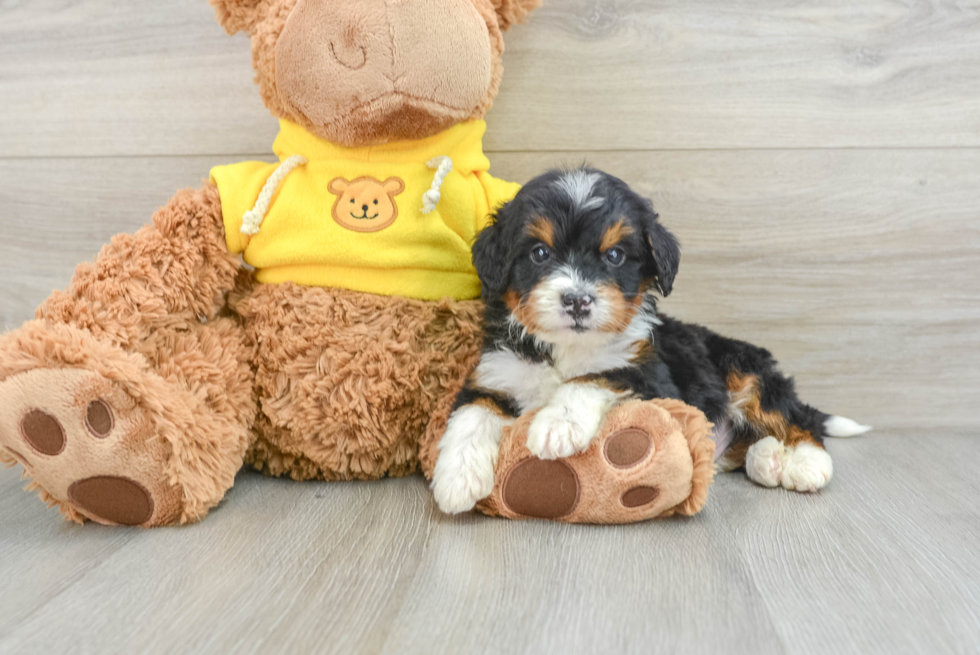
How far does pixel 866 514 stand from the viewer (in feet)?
5.82

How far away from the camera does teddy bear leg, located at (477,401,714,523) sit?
158 centimetres

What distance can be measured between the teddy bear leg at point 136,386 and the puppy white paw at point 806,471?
1433 millimetres

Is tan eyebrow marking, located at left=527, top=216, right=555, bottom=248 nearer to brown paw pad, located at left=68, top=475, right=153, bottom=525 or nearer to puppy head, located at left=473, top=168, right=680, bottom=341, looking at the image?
puppy head, located at left=473, top=168, right=680, bottom=341

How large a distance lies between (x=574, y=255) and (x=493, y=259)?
20 centimetres

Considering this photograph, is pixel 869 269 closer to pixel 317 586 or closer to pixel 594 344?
pixel 594 344

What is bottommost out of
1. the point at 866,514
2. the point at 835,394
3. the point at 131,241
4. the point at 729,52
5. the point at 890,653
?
the point at 835,394

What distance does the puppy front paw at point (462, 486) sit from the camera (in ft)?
5.30

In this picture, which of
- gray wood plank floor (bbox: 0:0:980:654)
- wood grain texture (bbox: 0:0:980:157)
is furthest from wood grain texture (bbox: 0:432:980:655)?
wood grain texture (bbox: 0:0:980:157)

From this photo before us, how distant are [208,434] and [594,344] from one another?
94cm

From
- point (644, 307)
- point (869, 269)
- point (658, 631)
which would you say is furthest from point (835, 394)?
point (658, 631)

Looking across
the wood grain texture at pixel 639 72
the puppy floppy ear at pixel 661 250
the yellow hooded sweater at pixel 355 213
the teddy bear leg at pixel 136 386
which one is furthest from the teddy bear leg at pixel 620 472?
the wood grain texture at pixel 639 72

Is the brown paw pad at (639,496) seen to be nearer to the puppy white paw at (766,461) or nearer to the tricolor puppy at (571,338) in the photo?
the tricolor puppy at (571,338)

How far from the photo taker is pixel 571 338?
1.65 meters

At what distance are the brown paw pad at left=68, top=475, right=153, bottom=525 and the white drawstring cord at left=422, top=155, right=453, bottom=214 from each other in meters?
0.94
